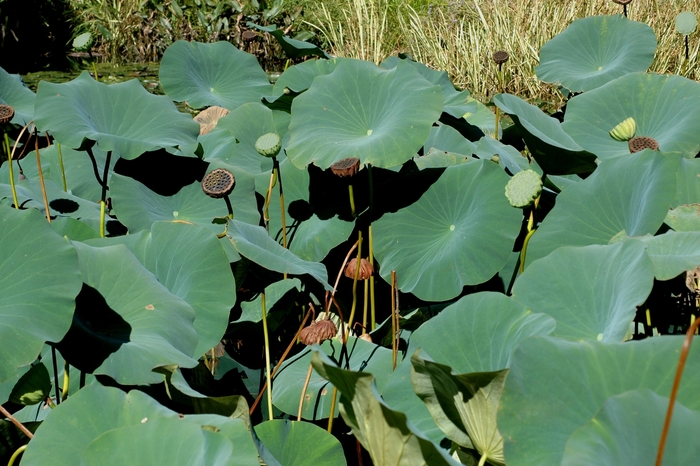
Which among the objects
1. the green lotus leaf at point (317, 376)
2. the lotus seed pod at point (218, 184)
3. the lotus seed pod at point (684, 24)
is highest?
the lotus seed pod at point (684, 24)

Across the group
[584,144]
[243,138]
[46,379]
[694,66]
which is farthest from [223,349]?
[694,66]

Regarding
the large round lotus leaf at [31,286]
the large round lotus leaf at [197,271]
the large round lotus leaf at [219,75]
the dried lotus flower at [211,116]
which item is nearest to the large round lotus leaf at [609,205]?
the large round lotus leaf at [197,271]

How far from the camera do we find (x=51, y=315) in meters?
1.32

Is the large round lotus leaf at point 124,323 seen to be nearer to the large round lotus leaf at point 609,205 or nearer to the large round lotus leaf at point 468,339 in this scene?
the large round lotus leaf at point 468,339

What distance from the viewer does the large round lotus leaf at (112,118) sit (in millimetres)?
1990

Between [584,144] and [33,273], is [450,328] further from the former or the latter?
[584,144]

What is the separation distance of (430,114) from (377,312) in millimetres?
639

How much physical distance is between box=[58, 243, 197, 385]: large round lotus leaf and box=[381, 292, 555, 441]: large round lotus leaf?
1.39 feet

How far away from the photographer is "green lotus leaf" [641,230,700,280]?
Result: 1.34 metres

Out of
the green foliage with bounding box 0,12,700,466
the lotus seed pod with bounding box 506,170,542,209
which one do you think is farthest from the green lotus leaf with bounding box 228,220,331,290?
the lotus seed pod with bounding box 506,170,542,209

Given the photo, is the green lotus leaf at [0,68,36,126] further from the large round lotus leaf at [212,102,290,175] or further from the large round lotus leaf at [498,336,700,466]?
the large round lotus leaf at [498,336,700,466]

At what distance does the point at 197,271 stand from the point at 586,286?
0.89 metres

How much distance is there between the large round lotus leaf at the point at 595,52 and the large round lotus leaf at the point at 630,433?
2.12 m

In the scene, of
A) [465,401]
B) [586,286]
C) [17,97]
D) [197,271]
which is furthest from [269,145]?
[17,97]
